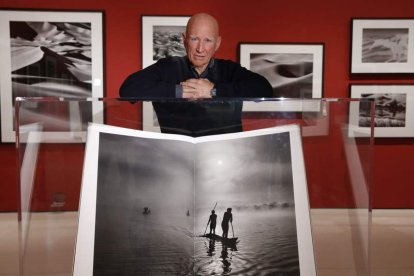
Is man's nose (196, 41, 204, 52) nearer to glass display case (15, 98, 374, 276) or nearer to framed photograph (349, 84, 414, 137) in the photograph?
glass display case (15, 98, 374, 276)

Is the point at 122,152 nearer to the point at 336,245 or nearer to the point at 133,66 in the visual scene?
the point at 336,245

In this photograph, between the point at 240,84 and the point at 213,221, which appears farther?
the point at 240,84

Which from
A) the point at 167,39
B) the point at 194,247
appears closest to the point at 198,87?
the point at 194,247

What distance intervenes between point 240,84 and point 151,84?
25 cm

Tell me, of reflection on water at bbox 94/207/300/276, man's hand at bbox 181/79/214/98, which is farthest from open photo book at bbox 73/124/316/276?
man's hand at bbox 181/79/214/98

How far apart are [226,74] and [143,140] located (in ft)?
2.49

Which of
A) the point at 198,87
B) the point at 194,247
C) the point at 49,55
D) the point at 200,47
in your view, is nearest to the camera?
the point at 194,247

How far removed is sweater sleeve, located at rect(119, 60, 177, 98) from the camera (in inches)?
40.7

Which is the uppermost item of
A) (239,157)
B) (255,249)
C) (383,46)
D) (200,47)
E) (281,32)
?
(281,32)

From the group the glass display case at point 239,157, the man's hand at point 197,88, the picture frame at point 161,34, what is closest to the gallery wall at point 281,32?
the picture frame at point 161,34

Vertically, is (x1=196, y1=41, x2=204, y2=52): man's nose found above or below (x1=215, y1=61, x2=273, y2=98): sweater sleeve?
above

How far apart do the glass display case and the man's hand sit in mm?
277

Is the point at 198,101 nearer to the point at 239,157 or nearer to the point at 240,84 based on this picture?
the point at 239,157

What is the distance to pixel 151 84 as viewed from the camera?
1.12 metres
